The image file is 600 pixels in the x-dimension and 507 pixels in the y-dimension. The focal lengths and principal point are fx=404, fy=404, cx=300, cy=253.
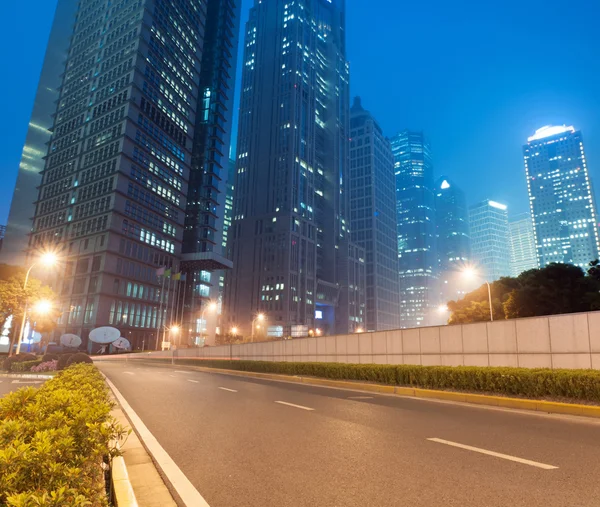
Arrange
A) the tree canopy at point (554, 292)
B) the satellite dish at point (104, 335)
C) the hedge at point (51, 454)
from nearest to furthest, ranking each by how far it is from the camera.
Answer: the hedge at point (51, 454) → the tree canopy at point (554, 292) → the satellite dish at point (104, 335)

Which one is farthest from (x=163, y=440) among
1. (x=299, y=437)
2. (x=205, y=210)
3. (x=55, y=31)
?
(x=55, y=31)

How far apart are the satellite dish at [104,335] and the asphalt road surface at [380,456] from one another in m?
66.9

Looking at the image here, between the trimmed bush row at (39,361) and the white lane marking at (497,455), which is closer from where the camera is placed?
the white lane marking at (497,455)

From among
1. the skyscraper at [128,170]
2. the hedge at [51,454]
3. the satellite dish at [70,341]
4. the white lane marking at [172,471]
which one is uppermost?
the skyscraper at [128,170]

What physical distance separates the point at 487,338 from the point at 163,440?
14084 millimetres

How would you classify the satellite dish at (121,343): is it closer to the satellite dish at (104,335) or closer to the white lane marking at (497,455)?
the satellite dish at (104,335)

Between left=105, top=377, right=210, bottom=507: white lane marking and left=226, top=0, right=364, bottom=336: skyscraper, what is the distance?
390 ft

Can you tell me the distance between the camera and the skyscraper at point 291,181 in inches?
5728

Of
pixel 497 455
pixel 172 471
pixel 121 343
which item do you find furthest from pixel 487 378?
pixel 121 343

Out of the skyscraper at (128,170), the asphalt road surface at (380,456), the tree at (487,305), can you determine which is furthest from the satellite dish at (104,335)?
the asphalt road surface at (380,456)

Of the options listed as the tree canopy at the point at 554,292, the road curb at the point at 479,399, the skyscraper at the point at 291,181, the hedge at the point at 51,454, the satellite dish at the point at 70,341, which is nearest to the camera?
the hedge at the point at 51,454

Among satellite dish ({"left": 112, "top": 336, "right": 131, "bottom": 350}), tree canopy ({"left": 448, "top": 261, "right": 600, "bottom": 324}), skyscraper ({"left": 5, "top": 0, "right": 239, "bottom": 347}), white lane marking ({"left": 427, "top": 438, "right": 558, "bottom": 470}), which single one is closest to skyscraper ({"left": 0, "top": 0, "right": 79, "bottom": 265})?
skyscraper ({"left": 5, "top": 0, "right": 239, "bottom": 347})

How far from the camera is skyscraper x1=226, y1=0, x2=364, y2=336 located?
477 ft

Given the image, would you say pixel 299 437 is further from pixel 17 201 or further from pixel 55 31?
pixel 55 31
